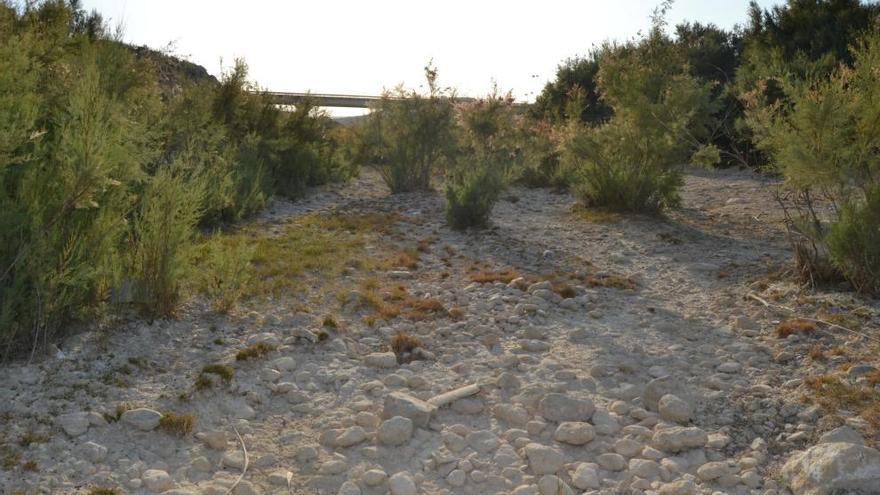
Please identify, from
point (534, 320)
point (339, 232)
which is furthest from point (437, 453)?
point (339, 232)

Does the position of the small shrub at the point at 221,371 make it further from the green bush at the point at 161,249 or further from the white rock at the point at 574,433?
the white rock at the point at 574,433

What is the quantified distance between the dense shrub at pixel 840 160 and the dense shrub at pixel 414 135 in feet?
27.2

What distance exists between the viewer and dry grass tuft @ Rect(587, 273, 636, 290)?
7707 millimetres

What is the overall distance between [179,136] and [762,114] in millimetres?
7174

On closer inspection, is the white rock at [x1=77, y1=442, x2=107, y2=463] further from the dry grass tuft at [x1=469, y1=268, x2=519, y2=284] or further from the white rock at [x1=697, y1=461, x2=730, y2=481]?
the dry grass tuft at [x1=469, y1=268, x2=519, y2=284]

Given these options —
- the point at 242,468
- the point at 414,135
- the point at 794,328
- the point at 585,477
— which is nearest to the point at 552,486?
the point at 585,477

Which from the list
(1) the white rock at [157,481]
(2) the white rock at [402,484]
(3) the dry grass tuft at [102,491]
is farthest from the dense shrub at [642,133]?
(3) the dry grass tuft at [102,491]

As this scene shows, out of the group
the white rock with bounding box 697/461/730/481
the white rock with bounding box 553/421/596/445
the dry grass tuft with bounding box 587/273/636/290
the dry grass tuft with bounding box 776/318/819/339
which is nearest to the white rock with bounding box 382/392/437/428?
the white rock with bounding box 553/421/596/445

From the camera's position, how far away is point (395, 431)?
4449 mm

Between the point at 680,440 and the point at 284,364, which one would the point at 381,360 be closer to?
the point at 284,364

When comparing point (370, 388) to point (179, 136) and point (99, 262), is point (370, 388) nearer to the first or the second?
point (99, 262)

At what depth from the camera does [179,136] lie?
10.9 metres

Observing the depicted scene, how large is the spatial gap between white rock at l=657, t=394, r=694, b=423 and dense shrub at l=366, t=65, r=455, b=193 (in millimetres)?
10583

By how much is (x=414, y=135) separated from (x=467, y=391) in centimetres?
1043
